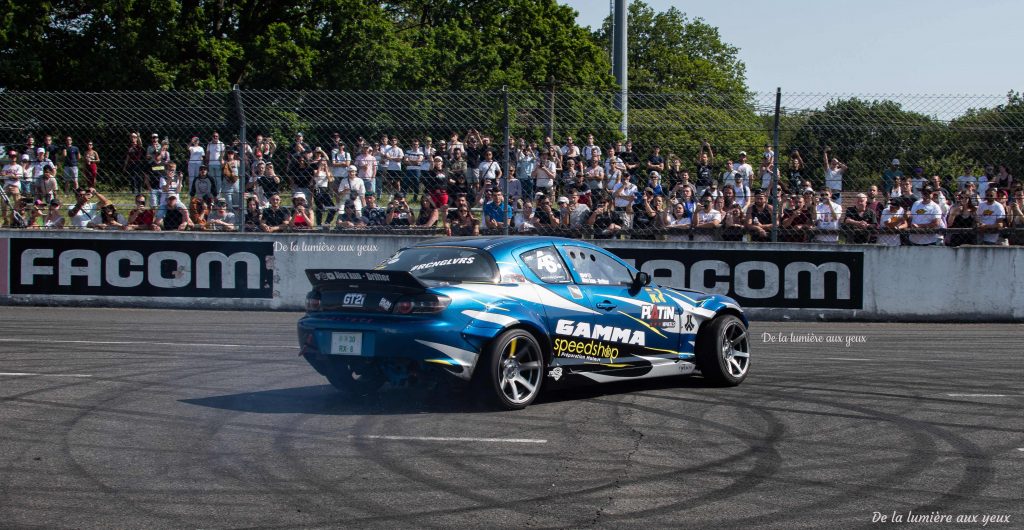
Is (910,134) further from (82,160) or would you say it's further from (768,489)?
(82,160)

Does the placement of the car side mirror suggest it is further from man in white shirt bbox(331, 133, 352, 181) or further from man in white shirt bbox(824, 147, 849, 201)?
man in white shirt bbox(331, 133, 352, 181)

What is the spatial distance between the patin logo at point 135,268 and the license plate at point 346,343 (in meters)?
8.98

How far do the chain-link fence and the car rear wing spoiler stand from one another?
7.68 metres

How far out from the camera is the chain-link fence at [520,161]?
52.2 ft

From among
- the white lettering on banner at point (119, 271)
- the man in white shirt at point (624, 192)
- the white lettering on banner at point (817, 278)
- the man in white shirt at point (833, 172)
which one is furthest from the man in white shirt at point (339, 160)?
the man in white shirt at point (833, 172)

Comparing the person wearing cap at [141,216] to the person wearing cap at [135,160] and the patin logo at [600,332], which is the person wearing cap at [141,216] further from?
the patin logo at [600,332]

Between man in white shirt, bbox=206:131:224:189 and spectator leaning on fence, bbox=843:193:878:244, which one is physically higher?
man in white shirt, bbox=206:131:224:189

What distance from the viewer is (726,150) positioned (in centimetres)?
1628

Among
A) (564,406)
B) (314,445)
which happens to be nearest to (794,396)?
(564,406)

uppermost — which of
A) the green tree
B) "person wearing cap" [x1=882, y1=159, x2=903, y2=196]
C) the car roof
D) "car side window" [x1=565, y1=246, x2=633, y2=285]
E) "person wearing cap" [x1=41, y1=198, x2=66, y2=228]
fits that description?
the green tree

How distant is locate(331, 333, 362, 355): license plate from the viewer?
820cm

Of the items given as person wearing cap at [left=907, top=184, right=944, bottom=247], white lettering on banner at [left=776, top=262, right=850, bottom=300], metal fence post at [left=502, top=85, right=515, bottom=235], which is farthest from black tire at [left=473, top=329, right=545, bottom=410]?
person wearing cap at [left=907, top=184, right=944, bottom=247]

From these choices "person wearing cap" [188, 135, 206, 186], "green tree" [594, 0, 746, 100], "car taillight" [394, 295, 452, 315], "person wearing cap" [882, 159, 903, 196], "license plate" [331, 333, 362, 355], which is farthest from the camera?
"green tree" [594, 0, 746, 100]

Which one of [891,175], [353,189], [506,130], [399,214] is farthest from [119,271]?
[891,175]
